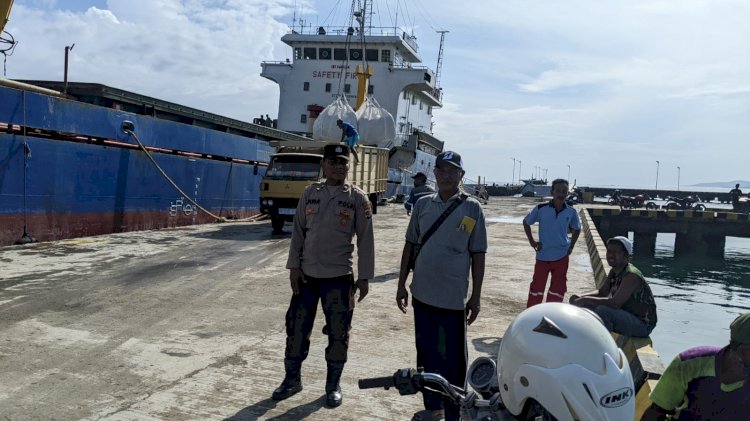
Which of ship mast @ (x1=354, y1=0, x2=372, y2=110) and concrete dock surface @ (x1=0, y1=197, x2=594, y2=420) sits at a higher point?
ship mast @ (x1=354, y1=0, x2=372, y2=110)

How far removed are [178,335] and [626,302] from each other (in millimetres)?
4138

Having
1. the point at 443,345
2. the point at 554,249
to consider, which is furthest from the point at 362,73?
the point at 443,345

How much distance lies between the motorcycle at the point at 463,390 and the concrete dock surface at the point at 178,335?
1.74 meters

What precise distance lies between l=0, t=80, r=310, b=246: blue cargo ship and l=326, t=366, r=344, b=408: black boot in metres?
8.45

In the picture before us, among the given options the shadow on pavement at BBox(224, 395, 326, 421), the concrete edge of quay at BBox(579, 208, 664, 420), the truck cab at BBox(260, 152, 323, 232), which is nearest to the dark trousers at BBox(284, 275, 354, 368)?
the shadow on pavement at BBox(224, 395, 326, 421)

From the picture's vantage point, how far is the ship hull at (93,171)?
10.1m

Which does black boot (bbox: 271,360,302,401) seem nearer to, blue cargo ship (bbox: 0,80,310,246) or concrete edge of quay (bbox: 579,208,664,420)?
concrete edge of quay (bbox: 579,208,664,420)

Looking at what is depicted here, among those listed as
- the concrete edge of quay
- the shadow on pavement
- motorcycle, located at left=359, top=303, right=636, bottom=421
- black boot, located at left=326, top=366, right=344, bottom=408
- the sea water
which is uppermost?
motorcycle, located at left=359, top=303, right=636, bottom=421

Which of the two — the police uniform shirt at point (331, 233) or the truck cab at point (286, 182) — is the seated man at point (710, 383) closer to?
the police uniform shirt at point (331, 233)

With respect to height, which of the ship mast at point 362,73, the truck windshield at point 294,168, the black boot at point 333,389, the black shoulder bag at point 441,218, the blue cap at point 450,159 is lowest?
the black boot at point 333,389

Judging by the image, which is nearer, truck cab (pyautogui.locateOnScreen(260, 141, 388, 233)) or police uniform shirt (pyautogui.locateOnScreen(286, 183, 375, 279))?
police uniform shirt (pyautogui.locateOnScreen(286, 183, 375, 279))

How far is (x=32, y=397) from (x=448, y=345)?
9.41 feet

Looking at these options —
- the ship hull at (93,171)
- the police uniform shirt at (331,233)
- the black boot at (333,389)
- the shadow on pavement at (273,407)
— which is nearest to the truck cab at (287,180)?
the ship hull at (93,171)

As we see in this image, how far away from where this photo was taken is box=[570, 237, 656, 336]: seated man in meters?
4.71
